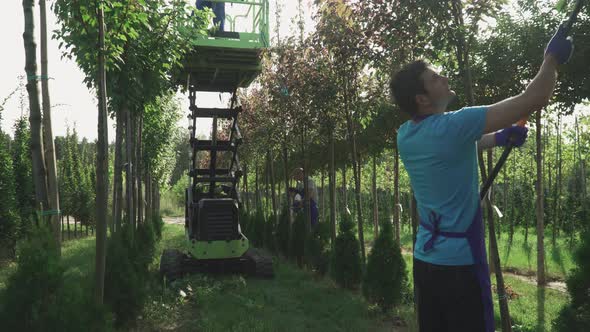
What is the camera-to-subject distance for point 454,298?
2115 mm

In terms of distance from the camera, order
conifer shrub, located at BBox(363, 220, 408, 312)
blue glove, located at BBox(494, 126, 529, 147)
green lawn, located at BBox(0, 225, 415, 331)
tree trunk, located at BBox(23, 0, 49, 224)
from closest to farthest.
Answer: blue glove, located at BBox(494, 126, 529, 147), tree trunk, located at BBox(23, 0, 49, 224), green lawn, located at BBox(0, 225, 415, 331), conifer shrub, located at BBox(363, 220, 408, 312)

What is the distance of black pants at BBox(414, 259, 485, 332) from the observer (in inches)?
82.4

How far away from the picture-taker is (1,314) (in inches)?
140

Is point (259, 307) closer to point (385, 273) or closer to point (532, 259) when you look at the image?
point (385, 273)

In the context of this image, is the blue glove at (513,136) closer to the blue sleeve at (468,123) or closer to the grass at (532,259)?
the blue sleeve at (468,123)

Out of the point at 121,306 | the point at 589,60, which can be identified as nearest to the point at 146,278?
the point at 121,306

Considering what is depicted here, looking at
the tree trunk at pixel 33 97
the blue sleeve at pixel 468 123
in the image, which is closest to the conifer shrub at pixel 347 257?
the tree trunk at pixel 33 97

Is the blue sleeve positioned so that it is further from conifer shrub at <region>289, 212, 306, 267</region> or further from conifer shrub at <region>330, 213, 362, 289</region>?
conifer shrub at <region>289, 212, 306, 267</region>

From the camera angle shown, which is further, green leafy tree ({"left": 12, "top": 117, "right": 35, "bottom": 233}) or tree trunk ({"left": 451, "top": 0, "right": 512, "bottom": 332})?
green leafy tree ({"left": 12, "top": 117, "right": 35, "bottom": 233})

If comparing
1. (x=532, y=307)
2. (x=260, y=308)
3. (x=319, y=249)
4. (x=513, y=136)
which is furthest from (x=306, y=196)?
(x=513, y=136)

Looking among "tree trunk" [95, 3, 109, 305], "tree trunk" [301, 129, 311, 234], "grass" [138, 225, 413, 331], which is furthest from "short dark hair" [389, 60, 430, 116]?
"tree trunk" [301, 129, 311, 234]

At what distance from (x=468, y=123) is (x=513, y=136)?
45 cm

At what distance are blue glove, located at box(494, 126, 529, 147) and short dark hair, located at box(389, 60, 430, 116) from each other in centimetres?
46

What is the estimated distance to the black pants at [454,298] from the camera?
6.86 feet
